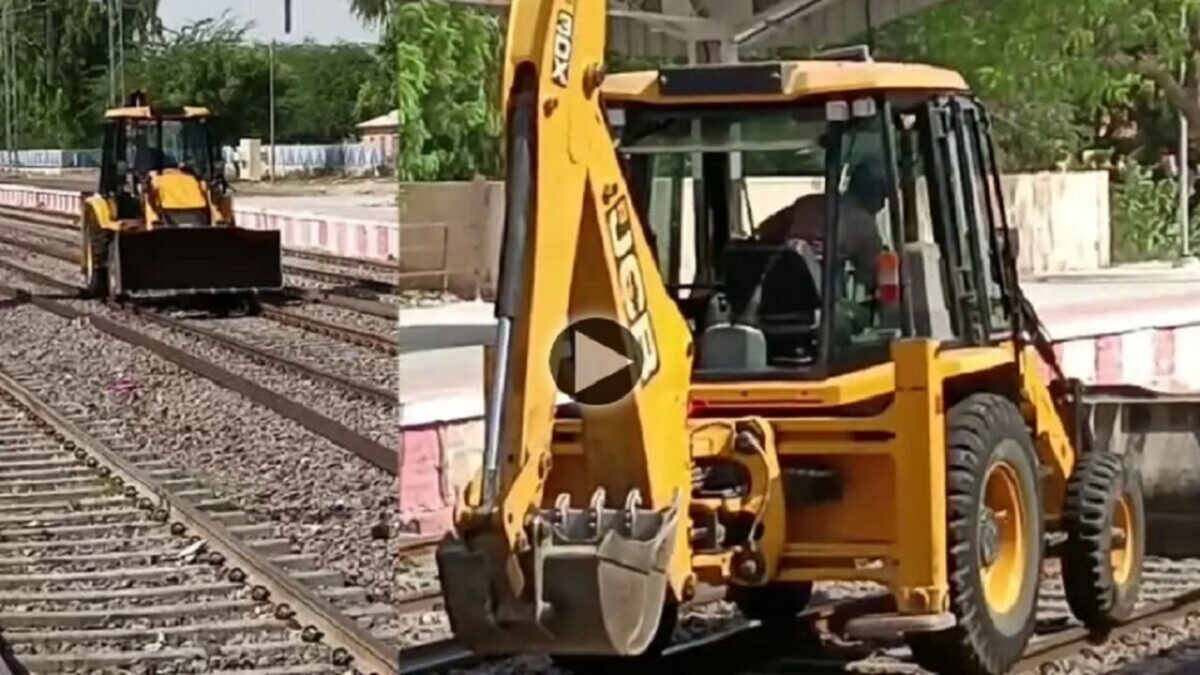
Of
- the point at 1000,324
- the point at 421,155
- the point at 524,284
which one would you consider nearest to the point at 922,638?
the point at 1000,324

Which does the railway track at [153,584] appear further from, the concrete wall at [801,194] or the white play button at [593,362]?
the concrete wall at [801,194]

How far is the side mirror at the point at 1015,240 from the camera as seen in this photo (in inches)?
156

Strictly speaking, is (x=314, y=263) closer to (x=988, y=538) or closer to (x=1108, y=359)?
(x=988, y=538)

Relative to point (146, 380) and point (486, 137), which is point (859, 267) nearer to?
point (486, 137)

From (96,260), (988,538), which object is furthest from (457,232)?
(988,538)

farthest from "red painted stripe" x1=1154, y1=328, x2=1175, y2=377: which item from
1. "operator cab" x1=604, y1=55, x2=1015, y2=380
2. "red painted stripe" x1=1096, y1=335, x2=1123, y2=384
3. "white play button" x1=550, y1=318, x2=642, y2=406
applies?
"white play button" x1=550, y1=318, x2=642, y2=406

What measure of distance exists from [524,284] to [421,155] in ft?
0.85

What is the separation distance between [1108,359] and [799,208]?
0.79 metres

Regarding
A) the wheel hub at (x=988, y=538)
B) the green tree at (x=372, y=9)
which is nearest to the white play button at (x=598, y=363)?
the green tree at (x=372, y=9)

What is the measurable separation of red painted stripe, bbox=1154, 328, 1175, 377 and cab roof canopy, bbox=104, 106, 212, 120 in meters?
1.89

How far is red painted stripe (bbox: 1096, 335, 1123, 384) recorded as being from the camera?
410 centimetres

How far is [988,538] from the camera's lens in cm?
391

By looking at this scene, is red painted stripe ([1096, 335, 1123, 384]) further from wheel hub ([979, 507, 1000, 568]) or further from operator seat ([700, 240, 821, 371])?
operator seat ([700, 240, 821, 371])

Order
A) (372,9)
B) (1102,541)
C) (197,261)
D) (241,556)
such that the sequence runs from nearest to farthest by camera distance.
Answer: (372,9)
(197,261)
(241,556)
(1102,541)
